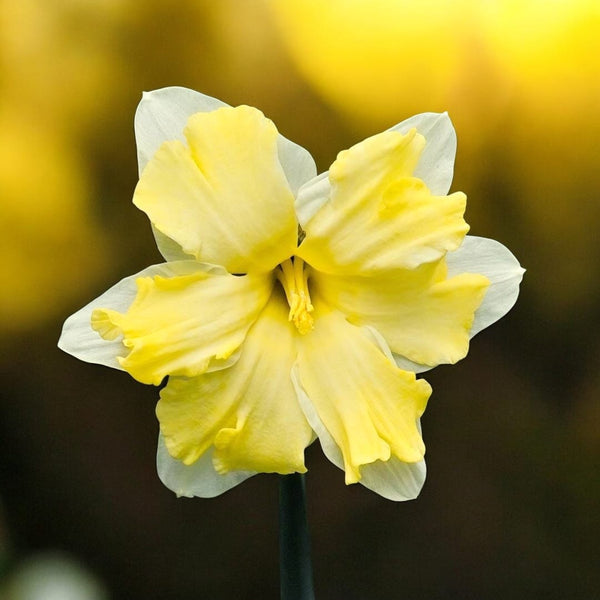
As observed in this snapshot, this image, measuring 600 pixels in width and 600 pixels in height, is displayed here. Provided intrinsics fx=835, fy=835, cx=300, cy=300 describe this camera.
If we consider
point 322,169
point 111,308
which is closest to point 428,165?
point 111,308

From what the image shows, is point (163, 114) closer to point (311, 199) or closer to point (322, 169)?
point (311, 199)

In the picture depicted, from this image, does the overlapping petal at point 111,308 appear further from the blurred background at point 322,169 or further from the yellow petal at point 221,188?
the blurred background at point 322,169

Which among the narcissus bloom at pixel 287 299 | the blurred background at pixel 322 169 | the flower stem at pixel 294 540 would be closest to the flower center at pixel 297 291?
the narcissus bloom at pixel 287 299

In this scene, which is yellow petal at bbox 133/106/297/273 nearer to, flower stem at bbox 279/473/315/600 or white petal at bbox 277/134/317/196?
white petal at bbox 277/134/317/196

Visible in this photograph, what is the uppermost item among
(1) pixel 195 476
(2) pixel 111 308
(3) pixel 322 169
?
(2) pixel 111 308

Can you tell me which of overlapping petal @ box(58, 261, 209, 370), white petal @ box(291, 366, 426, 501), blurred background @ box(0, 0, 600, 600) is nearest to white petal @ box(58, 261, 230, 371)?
overlapping petal @ box(58, 261, 209, 370)

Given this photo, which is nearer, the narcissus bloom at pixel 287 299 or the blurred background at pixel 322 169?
the narcissus bloom at pixel 287 299
